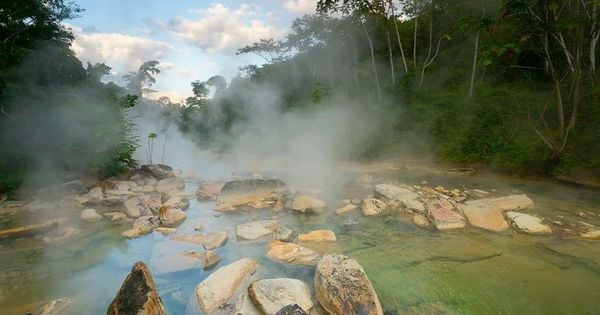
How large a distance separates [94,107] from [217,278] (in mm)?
7977

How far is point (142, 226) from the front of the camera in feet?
18.2

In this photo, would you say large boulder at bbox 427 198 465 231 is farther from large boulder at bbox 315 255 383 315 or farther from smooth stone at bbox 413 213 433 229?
large boulder at bbox 315 255 383 315

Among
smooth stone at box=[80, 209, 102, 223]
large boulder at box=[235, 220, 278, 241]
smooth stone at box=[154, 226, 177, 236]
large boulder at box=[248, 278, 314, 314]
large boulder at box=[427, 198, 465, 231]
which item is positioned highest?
large boulder at box=[427, 198, 465, 231]

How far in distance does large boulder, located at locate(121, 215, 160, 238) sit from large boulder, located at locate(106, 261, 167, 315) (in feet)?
8.04

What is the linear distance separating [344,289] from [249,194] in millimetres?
4603

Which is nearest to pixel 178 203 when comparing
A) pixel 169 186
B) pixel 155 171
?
pixel 169 186

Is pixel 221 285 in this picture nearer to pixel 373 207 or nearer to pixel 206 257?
pixel 206 257

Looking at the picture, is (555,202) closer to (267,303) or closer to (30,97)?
(267,303)

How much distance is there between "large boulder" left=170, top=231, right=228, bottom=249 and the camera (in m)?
4.82

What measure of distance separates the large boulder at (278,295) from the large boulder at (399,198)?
11.0ft

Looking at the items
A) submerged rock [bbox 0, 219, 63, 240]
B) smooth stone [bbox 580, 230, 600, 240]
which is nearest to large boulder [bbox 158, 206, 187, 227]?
submerged rock [bbox 0, 219, 63, 240]

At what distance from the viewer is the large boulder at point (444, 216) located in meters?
5.09


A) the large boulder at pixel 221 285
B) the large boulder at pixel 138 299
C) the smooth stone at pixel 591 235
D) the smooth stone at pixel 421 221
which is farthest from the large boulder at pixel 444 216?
the large boulder at pixel 138 299

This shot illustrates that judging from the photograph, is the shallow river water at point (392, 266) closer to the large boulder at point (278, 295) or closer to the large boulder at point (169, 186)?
the large boulder at point (278, 295)
